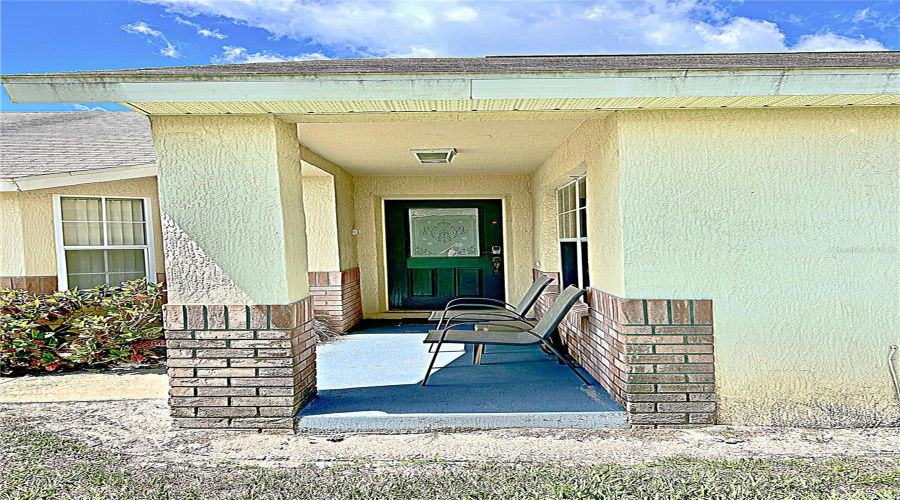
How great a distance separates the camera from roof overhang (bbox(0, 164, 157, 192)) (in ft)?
17.6

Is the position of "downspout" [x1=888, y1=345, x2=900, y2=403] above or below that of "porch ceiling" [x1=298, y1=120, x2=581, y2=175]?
below

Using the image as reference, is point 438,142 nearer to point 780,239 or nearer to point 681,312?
point 681,312

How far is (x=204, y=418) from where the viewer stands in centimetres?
334

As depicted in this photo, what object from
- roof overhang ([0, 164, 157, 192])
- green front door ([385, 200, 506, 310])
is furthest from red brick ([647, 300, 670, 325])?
roof overhang ([0, 164, 157, 192])

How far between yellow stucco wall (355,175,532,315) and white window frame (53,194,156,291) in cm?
261

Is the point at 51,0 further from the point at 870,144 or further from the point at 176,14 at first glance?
the point at 870,144

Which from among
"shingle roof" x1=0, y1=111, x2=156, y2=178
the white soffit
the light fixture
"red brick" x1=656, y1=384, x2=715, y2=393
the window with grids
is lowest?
"red brick" x1=656, y1=384, x2=715, y2=393

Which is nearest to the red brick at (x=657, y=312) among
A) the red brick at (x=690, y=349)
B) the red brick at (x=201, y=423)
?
the red brick at (x=690, y=349)

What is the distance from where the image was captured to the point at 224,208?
329 cm

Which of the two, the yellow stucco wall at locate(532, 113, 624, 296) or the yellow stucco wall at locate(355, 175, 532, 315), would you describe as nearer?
the yellow stucco wall at locate(532, 113, 624, 296)

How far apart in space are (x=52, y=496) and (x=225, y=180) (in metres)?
1.92

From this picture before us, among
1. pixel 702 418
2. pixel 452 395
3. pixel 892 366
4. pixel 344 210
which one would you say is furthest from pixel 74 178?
pixel 892 366

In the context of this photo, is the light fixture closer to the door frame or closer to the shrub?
the door frame

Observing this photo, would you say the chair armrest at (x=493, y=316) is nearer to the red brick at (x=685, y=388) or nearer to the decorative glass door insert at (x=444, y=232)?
the red brick at (x=685, y=388)
